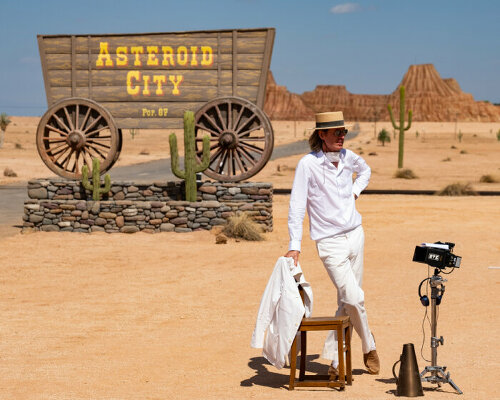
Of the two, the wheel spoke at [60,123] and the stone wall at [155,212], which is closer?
the stone wall at [155,212]

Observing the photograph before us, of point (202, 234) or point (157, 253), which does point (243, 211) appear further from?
point (157, 253)

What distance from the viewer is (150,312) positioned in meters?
8.87

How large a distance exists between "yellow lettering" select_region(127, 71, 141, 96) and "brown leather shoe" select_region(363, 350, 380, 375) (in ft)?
37.4

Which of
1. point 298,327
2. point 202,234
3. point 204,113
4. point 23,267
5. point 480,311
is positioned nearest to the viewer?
point 298,327

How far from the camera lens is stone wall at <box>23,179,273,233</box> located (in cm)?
1523

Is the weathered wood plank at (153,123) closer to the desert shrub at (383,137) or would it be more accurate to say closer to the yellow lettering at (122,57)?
the yellow lettering at (122,57)

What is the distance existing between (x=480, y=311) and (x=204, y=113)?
8.95 meters

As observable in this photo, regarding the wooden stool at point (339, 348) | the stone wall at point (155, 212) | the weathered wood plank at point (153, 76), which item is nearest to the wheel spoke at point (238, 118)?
the weathered wood plank at point (153, 76)

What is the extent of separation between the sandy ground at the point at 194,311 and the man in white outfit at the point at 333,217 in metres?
0.55

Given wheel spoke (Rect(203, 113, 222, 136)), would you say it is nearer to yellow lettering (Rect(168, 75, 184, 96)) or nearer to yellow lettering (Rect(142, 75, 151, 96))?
yellow lettering (Rect(168, 75, 184, 96))

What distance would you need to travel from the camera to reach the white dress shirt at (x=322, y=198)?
6012 mm

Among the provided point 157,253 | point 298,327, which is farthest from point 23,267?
point 298,327

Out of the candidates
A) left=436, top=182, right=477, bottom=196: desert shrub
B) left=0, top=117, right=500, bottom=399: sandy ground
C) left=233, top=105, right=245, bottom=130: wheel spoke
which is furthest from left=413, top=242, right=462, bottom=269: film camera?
left=436, top=182, right=477, bottom=196: desert shrub

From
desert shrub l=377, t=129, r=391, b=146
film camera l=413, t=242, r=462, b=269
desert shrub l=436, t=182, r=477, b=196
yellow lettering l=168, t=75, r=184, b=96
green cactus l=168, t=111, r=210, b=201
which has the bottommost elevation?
desert shrub l=436, t=182, r=477, b=196
